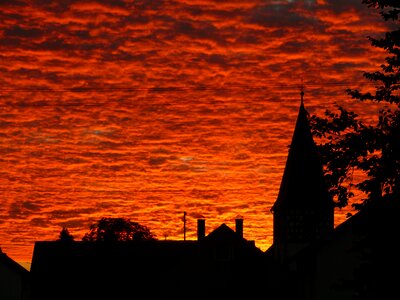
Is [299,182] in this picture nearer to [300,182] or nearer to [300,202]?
[300,182]

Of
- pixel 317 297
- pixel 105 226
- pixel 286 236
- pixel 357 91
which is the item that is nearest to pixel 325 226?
pixel 286 236

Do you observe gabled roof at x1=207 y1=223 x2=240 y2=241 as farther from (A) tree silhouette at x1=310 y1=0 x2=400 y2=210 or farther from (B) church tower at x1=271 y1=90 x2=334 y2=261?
(A) tree silhouette at x1=310 y1=0 x2=400 y2=210

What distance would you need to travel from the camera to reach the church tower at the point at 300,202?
7562 centimetres

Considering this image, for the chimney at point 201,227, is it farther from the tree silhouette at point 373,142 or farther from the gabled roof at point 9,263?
the tree silhouette at point 373,142

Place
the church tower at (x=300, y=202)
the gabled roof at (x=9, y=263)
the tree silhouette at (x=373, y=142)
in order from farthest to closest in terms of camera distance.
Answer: the church tower at (x=300, y=202)
the gabled roof at (x=9, y=263)
the tree silhouette at (x=373, y=142)

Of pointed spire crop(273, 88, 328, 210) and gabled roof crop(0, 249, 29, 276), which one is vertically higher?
pointed spire crop(273, 88, 328, 210)

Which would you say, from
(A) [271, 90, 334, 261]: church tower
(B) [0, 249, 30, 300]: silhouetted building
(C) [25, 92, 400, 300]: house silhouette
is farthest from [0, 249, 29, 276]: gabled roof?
(A) [271, 90, 334, 261]: church tower

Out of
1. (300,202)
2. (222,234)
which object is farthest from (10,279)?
(300,202)

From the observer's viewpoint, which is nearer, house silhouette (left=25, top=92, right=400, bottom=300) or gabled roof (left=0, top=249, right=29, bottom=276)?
house silhouette (left=25, top=92, right=400, bottom=300)

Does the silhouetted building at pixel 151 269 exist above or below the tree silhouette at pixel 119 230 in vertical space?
below

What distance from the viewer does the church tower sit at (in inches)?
2977

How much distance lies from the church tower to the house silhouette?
0.25 ft

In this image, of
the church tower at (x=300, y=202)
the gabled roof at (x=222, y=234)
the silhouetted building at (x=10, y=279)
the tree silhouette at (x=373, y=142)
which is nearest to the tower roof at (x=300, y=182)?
the church tower at (x=300, y=202)

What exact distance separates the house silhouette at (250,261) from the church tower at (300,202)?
3.0 inches
